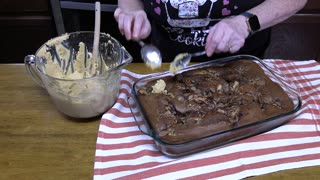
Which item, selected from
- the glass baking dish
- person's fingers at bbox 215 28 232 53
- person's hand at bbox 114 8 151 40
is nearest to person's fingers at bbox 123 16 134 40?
person's hand at bbox 114 8 151 40

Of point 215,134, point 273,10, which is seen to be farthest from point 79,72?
point 273,10

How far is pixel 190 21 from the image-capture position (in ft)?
3.22

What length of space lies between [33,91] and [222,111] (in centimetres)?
48

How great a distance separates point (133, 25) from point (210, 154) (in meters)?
0.37

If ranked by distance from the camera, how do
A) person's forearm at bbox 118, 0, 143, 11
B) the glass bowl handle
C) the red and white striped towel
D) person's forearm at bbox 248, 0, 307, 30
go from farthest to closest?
1. person's forearm at bbox 118, 0, 143, 11
2. person's forearm at bbox 248, 0, 307, 30
3. the glass bowl handle
4. the red and white striped towel

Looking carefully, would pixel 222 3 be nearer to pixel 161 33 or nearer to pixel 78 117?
pixel 161 33

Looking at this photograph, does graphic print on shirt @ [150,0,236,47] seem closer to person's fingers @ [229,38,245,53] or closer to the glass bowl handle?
person's fingers @ [229,38,245,53]

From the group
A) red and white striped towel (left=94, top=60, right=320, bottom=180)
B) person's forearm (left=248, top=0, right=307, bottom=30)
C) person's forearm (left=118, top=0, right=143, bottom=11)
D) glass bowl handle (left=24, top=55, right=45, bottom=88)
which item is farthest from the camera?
person's forearm (left=118, top=0, right=143, bottom=11)

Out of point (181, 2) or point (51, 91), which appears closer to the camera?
point (51, 91)

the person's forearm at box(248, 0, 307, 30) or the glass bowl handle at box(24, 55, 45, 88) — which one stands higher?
the person's forearm at box(248, 0, 307, 30)

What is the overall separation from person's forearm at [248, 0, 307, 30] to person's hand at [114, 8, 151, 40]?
0.28 meters

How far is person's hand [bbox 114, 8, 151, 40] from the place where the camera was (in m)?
0.84

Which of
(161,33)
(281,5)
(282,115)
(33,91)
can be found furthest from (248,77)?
(33,91)

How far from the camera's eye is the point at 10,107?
816mm
